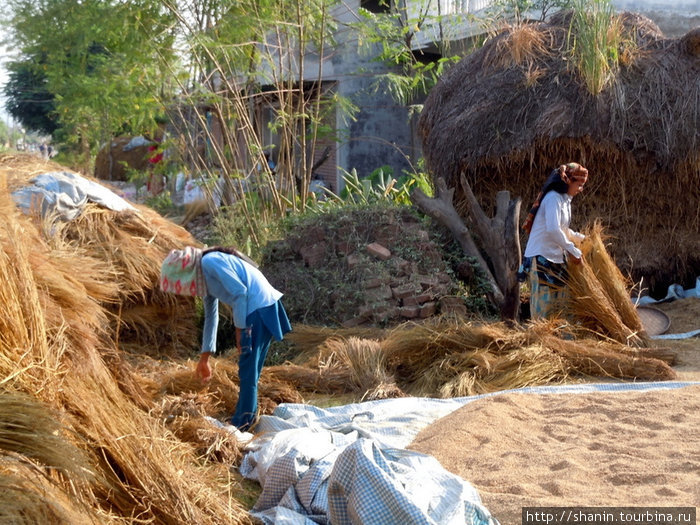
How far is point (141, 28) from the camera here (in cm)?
795

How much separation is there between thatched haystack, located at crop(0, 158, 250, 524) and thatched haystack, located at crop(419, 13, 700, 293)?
5.45 m

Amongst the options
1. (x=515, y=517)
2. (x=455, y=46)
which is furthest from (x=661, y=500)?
(x=455, y=46)

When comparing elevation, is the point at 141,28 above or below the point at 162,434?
above

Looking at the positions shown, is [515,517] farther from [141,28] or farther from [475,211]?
[141,28]

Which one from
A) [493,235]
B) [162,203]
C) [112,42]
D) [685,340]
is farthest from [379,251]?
[162,203]

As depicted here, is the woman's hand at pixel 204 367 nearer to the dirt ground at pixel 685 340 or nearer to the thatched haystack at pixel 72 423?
the thatched haystack at pixel 72 423

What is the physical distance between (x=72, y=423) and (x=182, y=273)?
1.81 m

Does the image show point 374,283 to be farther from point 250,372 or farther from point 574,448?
point 574,448

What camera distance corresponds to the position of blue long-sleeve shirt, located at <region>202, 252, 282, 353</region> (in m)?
4.34

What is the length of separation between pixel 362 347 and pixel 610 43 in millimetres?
4303

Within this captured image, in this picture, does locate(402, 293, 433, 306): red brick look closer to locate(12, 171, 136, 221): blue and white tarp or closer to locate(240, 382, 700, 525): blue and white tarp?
locate(240, 382, 700, 525): blue and white tarp

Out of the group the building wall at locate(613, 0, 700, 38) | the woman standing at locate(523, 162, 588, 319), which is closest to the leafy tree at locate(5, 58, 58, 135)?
the building wall at locate(613, 0, 700, 38)

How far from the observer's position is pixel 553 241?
605 cm

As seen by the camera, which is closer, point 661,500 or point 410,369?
point 661,500
